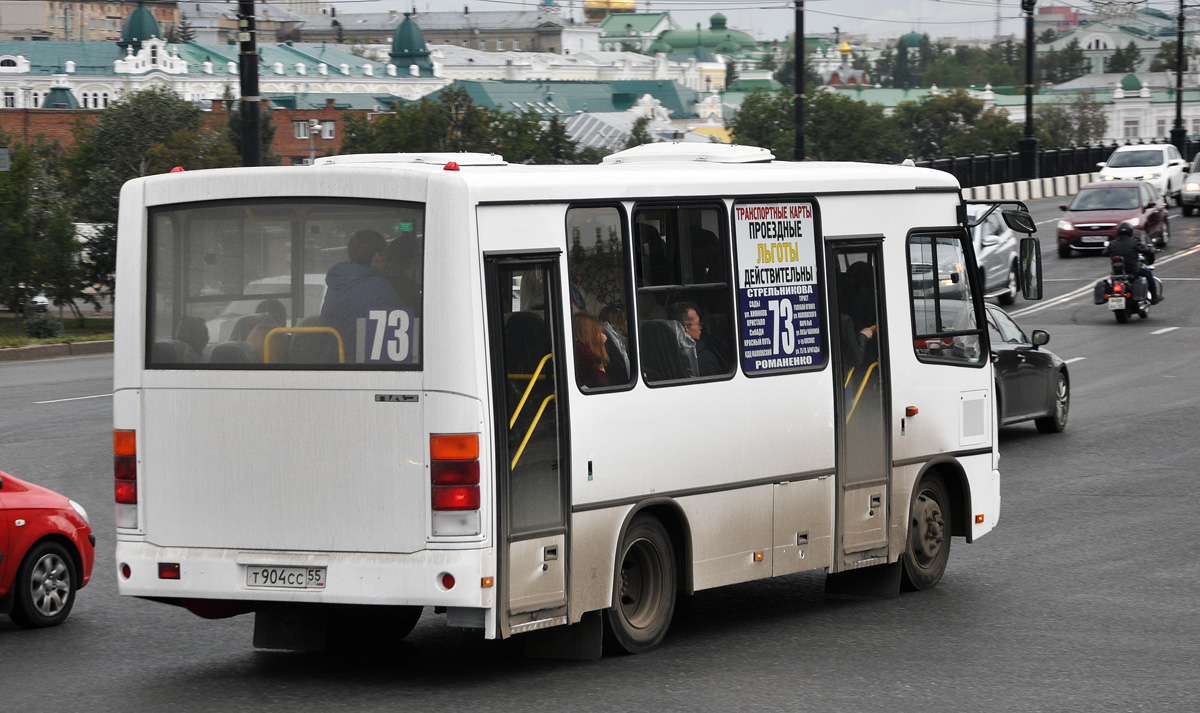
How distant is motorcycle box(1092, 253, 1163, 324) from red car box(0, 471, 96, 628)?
72.9 ft

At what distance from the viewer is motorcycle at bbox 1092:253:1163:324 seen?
2838 cm

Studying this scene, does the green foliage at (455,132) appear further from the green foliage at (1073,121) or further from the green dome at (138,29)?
the green foliage at (1073,121)

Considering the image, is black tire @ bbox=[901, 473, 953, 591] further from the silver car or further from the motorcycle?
the silver car

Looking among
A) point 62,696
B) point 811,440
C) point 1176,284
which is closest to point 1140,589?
point 811,440

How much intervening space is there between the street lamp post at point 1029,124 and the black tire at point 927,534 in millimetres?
43195

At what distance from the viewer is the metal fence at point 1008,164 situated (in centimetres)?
5278

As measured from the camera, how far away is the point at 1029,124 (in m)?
56.0

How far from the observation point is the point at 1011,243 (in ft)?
101

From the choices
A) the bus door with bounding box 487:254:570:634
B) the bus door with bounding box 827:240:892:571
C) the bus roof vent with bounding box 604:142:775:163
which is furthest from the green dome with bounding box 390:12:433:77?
the bus door with bounding box 487:254:570:634

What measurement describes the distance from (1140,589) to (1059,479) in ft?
15.5

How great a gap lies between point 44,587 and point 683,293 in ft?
12.6

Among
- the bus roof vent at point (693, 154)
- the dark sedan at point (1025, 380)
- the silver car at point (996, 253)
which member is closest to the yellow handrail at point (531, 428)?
the bus roof vent at point (693, 154)

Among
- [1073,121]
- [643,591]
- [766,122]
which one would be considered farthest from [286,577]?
[1073,121]

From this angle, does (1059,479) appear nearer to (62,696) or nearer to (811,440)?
(811,440)
